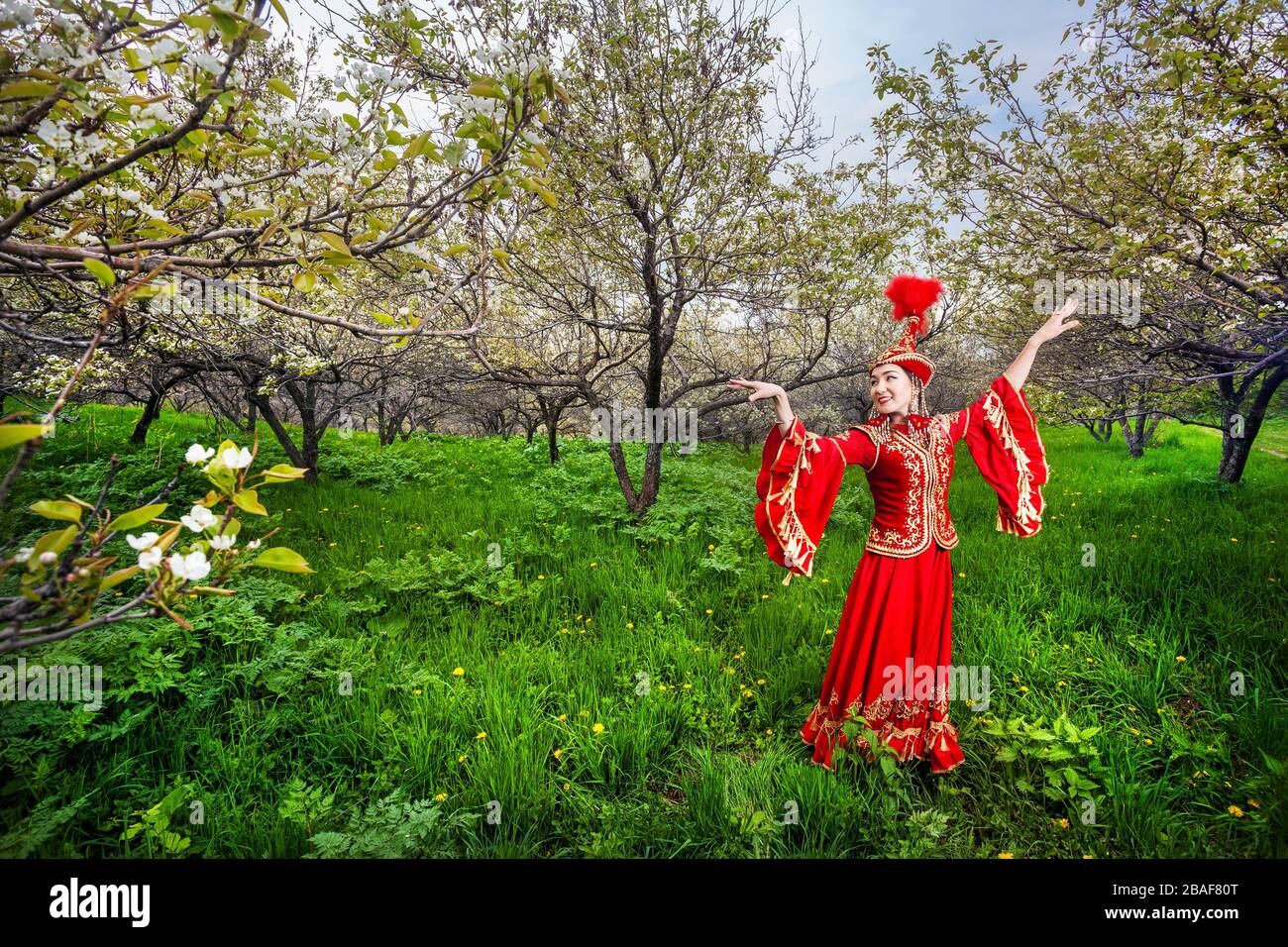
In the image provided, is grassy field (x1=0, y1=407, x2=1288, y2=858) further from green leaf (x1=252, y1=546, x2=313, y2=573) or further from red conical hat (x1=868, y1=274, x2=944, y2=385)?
red conical hat (x1=868, y1=274, x2=944, y2=385)

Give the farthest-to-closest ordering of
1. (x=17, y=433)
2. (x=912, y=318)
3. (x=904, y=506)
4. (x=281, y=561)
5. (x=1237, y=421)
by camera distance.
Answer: (x=1237, y=421) < (x=912, y=318) < (x=904, y=506) < (x=281, y=561) < (x=17, y=433)

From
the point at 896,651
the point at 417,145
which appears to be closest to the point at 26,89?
the point at 417,145

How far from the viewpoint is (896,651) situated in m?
2.69

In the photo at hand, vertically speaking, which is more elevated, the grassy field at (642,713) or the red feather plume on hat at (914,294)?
the red feather plume on hat at (914,294)

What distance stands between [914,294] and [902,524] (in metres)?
1.28

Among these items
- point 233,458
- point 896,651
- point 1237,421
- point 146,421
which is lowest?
point 896,651

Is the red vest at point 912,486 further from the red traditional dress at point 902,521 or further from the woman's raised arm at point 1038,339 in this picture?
the woman's raised arm at point 1038,339

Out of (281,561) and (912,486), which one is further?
(912,486)

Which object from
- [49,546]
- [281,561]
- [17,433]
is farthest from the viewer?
[281,561]

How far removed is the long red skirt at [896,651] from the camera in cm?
269

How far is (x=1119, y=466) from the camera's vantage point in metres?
9.92

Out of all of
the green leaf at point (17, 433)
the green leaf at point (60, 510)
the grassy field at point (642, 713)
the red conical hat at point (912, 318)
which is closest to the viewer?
the green leaf at point (17, 433)

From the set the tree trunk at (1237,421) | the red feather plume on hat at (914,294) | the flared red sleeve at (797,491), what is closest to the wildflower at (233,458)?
the flared red sleeve at (797,491)

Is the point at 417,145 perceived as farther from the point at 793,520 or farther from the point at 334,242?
the point at 793,520
